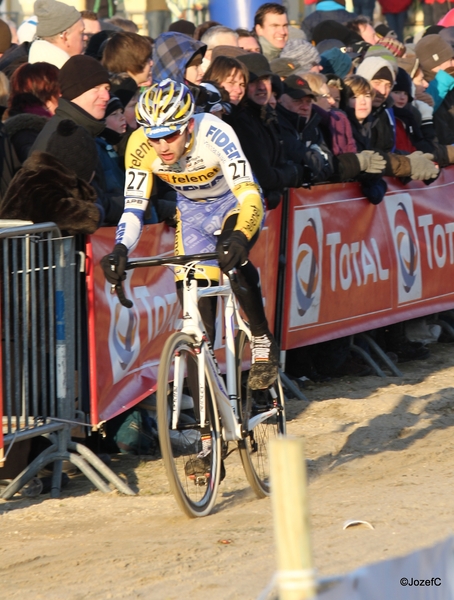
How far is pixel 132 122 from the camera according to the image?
754cm

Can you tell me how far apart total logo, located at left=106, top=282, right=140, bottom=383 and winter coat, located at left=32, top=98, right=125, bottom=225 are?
487 mm

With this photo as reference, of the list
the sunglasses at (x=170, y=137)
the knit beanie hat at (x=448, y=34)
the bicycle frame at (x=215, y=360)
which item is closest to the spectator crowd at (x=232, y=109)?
the sunglasses at (x=170, y=137)

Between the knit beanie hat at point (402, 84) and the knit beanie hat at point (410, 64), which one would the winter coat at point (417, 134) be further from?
the knit beanie hat at point (410, 64)

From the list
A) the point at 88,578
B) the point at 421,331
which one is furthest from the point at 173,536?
the point at 421,331

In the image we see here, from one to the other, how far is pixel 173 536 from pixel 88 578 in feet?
2.38

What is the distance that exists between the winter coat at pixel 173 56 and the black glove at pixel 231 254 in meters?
3.25

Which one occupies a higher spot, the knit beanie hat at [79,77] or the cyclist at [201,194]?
the knit beanie hat at [79,77]

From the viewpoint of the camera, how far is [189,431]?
18.1 feet

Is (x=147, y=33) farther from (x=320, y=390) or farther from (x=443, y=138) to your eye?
(x=320, y=390)

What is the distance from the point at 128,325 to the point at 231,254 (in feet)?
5.67

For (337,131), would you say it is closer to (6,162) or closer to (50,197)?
(6,162)

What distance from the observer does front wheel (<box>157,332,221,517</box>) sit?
5.05 m

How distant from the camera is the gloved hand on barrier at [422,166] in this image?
10281mm

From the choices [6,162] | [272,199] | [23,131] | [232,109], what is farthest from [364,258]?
[6,162]
